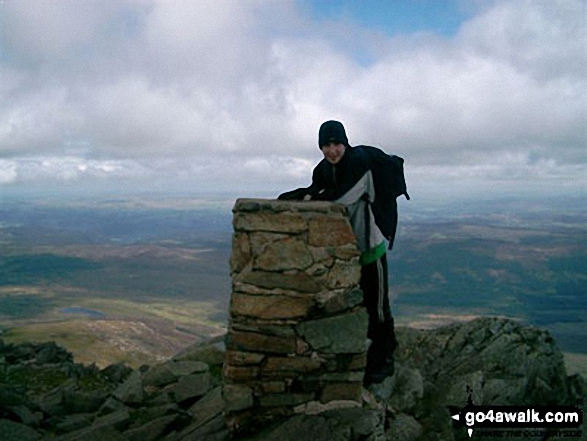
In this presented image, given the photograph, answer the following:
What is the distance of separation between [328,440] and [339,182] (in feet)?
12.9

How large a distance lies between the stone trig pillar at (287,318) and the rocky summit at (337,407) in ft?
1.21

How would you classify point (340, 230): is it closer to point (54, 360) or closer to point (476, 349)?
point (476, 349)

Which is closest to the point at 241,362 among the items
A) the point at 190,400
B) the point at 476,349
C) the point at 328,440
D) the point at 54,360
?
the point at 328,440

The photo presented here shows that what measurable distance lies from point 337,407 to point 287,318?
1564mm

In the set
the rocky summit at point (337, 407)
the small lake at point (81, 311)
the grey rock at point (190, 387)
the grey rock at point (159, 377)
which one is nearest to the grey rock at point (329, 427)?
the rocky summit at point (337, 407)

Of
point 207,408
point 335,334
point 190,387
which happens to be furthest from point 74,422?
point 335,334

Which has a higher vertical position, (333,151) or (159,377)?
(333,151)

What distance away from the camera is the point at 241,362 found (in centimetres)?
711

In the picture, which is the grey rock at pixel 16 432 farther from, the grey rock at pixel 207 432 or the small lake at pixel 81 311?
the small lake at pixel 81 311

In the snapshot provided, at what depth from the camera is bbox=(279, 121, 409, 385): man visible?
7.78 meters

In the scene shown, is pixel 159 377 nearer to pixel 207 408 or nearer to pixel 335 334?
pixel 207 408

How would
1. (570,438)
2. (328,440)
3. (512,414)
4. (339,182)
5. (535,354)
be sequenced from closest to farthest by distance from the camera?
(328,440), (339,182), (570,438), (512,414), (535,354)

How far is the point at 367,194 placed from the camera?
25.8 ft

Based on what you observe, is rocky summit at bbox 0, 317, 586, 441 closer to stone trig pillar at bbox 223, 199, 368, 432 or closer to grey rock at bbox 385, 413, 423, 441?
grey rock at bbox 385, 413, 423, 441
